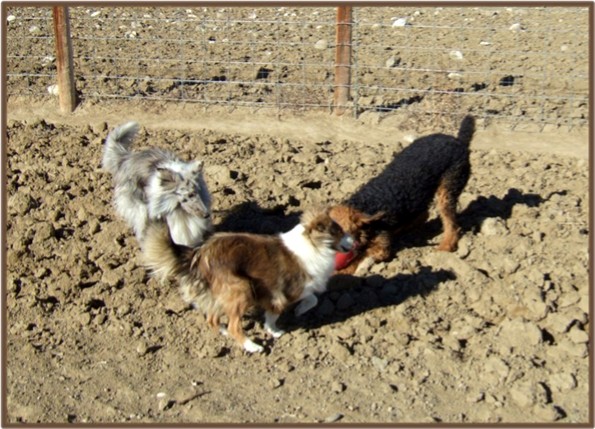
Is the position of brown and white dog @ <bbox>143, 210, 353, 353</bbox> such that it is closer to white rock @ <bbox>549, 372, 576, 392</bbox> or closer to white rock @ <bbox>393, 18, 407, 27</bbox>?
white rock @ <bbox>549, 372, 576, 392</bbox>

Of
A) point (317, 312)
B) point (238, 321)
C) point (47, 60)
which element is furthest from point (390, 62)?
point (238, 321)

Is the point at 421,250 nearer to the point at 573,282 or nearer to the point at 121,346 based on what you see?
the point at 573,282

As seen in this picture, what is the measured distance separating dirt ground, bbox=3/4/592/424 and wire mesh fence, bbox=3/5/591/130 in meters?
1.21

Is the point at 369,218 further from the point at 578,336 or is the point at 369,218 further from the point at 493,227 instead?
the point at 578,336

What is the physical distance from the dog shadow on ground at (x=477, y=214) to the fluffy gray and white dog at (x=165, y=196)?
1.87m

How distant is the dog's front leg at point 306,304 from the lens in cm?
678

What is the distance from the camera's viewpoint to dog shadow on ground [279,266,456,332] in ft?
22.4

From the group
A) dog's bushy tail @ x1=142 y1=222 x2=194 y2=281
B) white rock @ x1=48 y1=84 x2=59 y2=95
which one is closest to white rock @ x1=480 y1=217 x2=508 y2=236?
dog's bushy tail @ x1=142 y1=222 x2=194 y2=281

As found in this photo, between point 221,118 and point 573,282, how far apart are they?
5.34m

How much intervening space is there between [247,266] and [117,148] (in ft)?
8.36

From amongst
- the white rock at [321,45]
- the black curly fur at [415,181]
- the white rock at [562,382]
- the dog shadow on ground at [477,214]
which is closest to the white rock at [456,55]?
the white rock at [321,45]

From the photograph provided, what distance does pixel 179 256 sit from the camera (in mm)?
6145

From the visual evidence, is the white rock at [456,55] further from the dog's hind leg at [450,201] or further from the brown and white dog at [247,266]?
the brown and white dog at [247,266]

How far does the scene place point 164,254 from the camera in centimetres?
607
